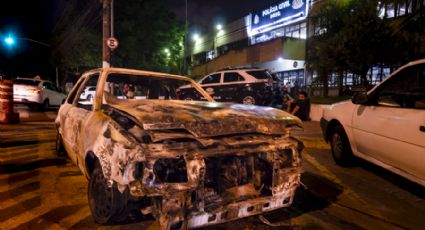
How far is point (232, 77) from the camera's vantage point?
14.2m

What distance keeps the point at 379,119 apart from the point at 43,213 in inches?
170

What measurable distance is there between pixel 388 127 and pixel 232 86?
32.0 ft

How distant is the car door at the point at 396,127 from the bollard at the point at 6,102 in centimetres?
961

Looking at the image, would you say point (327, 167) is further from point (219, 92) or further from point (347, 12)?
point (347, 12)

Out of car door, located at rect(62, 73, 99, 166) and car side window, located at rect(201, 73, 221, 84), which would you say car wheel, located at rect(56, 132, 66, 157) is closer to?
car door, located at rect(62, 73, 99, 166)

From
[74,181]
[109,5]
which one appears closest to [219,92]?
[109,5]

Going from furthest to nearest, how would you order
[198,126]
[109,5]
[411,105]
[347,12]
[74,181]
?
[347,12]
[109,5]
[74,181]
[411,105]
[198,126]

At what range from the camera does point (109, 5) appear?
13211 mm

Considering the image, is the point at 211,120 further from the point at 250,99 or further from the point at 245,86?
the point at 245,86

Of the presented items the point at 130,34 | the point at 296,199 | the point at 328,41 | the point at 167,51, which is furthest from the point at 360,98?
the point at 167,51

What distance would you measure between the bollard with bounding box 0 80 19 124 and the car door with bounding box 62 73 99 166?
6.29 m

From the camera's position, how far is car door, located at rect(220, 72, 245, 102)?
13892 mm

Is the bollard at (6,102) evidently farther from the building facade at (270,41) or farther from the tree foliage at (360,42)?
the building facade at (270,41)

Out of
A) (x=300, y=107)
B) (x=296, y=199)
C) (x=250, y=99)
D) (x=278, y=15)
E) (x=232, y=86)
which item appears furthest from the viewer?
(x=278, y=15)
